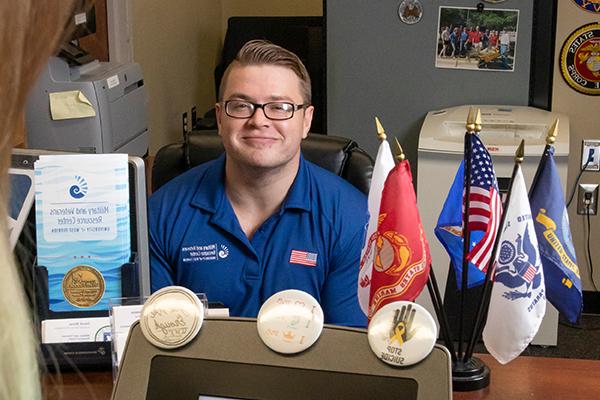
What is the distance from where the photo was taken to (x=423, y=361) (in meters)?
0.95

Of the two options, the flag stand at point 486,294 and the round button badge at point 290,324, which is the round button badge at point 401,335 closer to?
the round button badge at point 290,324

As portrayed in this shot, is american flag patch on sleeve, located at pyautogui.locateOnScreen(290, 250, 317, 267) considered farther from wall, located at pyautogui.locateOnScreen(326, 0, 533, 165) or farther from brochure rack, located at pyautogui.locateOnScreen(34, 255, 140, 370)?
wall, located at pyautogui.locateOnScreen(326, 0, 533, 165)

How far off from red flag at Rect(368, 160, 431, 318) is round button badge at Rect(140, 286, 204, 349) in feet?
1.69

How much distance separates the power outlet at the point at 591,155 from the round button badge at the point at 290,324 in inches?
114

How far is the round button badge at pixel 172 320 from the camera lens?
1.01 metres

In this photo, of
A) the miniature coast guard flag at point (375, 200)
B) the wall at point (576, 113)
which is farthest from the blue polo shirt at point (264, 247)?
the wall at point (576, 113)

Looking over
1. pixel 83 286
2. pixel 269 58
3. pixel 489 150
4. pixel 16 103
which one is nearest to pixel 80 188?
pixel 83 286

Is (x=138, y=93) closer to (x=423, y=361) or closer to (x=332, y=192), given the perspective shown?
(x=332, y=192)

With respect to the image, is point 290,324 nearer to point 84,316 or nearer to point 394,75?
point 84,316

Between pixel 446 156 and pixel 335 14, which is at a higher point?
pixel 335 14

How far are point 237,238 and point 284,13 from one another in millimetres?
3871

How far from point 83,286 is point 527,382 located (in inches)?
29.5

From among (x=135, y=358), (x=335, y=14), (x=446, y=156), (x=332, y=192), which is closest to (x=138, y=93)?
(x=335, y=14)

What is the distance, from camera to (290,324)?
991 mm
